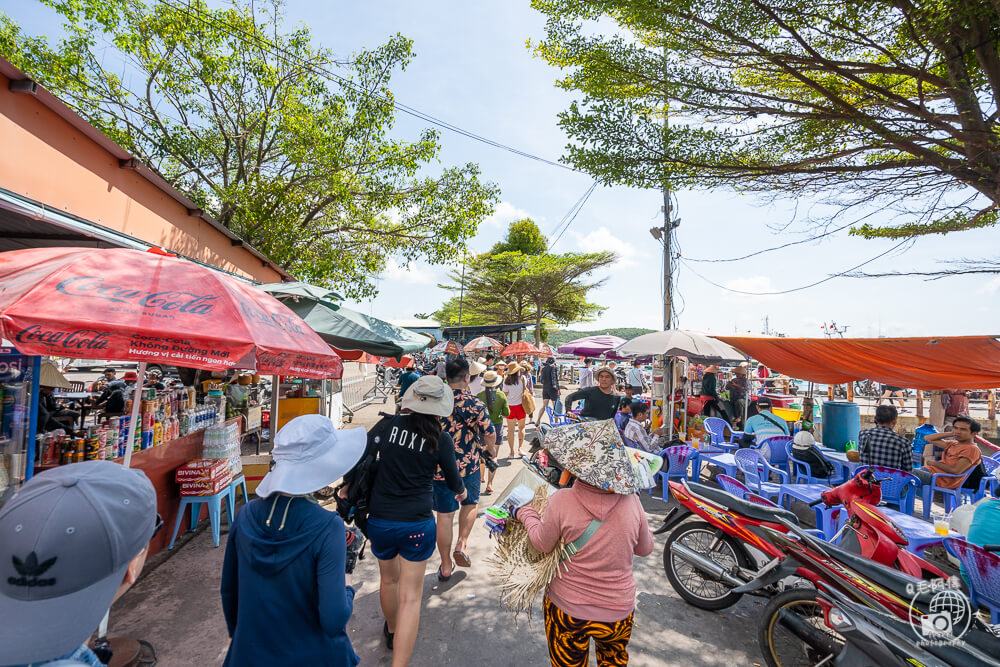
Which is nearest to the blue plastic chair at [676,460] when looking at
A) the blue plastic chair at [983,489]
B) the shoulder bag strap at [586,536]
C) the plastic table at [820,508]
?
the plastic table at [820,508]

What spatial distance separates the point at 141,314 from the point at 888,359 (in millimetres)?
8558

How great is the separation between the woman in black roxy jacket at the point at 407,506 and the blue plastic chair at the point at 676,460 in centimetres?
451

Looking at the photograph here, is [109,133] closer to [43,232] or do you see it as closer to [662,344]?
[43,232]

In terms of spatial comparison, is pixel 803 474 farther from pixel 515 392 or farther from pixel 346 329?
pixel 346 329

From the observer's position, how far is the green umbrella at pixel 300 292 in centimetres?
527

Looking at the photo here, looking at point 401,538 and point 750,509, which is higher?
point 750,509

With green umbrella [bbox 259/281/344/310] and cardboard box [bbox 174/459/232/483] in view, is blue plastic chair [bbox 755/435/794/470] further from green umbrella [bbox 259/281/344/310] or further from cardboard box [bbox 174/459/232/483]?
cardboard box [bbox 174/459/232/483]

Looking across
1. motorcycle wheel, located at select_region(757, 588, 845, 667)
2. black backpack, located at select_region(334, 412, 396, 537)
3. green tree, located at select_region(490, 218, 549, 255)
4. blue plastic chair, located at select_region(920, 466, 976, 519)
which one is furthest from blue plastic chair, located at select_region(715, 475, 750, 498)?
green tree, located at select_region(490, 218, 549, 255)

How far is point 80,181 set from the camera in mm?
5191

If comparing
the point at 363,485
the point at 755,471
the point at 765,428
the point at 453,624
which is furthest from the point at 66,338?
the point at 765,428

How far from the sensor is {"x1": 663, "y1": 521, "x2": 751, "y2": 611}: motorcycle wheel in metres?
3.52

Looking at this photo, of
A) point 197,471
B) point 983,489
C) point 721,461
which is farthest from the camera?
point 721,461

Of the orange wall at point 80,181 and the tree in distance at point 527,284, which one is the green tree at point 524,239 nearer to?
the tree in distance at point 527,284

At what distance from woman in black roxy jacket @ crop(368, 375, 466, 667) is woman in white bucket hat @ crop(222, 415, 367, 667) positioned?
39.5 inches
